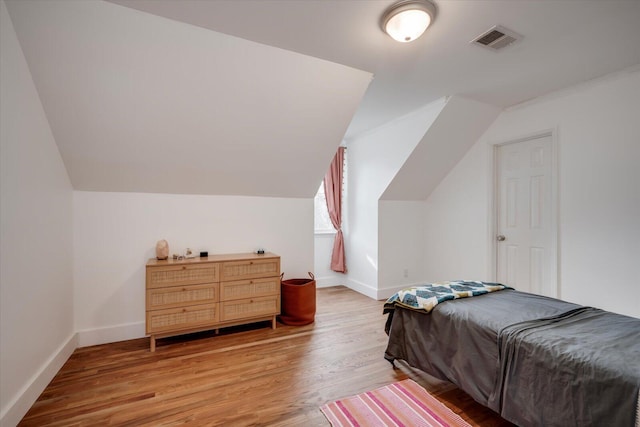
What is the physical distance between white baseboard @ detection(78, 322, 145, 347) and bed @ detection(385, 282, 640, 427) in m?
2.43

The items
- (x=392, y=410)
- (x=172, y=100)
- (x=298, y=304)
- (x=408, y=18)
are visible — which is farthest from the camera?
(x=298, y=304)

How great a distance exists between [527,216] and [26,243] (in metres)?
4.38

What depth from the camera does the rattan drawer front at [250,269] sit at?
111 inches

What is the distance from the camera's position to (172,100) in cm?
222

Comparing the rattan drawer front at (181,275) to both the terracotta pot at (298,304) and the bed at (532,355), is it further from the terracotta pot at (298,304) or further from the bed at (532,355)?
the bed at (532,355)

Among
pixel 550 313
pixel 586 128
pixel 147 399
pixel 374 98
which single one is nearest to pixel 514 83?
pixel 586 128

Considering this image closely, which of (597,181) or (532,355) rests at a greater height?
(597,181)

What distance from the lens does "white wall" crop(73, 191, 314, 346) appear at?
2635 millimetres

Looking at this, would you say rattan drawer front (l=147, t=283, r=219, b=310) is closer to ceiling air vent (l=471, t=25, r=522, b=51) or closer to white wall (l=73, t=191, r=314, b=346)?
white wall (l=73, t=191, r=314, b=346)

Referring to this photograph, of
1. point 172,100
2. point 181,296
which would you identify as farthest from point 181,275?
point 172,100

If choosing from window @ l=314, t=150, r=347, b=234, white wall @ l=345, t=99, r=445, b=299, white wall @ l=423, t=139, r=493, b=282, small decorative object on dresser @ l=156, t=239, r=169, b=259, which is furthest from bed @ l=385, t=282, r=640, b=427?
window @ l=314, t=150, r=347, b=234

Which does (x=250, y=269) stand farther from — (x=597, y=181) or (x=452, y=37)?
(x=597, y=181)

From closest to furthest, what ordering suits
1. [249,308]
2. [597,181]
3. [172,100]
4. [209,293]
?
[172,100]
[597,181]
[209,293]
[249,308]

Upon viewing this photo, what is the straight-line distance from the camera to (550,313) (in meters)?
1.84
